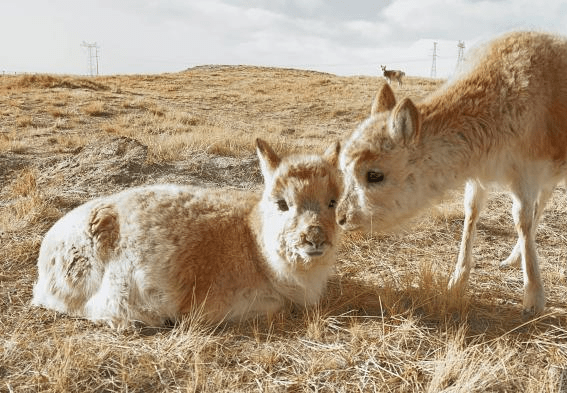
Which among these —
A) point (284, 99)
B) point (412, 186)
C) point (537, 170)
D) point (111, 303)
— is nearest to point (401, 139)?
point (412, 186)

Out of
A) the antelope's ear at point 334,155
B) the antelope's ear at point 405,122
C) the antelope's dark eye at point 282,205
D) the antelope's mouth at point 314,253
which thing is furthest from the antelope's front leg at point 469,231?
the antelope's dark eye at point 282,205

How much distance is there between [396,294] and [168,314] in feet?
6.43

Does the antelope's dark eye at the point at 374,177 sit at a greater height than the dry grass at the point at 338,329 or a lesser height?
greater

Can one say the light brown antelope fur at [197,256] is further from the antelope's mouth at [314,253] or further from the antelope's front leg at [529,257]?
the antelope's front leg at [529,257]

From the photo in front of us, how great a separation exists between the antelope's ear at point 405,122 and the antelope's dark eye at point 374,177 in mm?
333

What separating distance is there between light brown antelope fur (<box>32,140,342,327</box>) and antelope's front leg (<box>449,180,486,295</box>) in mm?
1550

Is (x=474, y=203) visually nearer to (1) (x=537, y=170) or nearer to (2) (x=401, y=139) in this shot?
(1) (x=537, y=170)

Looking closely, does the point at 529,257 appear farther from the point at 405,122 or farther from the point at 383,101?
the point at 383,101

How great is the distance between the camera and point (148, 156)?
9219mm

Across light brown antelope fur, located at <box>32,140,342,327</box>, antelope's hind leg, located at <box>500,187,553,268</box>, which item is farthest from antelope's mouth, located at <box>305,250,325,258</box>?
antelope's hind leg, located at <box>500,187,553,268</box>

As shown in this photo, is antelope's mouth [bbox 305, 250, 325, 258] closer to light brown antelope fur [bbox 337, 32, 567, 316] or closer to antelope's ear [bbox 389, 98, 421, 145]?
light brown antelope fur [bbox 337, 32, 567, 316]

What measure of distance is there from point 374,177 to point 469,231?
1.37m

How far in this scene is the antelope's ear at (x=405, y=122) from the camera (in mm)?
4152

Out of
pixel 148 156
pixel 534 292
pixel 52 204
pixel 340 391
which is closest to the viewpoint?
pixel 340 391
